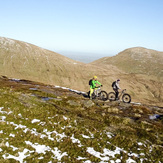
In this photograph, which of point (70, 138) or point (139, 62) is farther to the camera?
point (139, 62)

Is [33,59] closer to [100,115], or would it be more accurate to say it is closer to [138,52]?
[100,115]

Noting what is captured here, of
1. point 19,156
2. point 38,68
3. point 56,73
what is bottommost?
point 19,156

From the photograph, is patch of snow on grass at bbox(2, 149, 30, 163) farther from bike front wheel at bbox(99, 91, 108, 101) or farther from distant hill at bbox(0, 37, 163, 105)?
distant hill at bbox(0, 37, 163, 105)

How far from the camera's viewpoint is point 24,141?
32.0 feet

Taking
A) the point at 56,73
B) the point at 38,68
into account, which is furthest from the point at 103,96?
the point at 38,68

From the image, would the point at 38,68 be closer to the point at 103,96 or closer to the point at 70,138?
the point at 103,96

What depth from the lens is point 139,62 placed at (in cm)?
16638

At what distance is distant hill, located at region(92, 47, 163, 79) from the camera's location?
5733 inches

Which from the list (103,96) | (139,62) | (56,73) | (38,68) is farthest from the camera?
(139,62)

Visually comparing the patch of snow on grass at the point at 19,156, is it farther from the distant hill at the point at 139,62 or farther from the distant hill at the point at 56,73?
the distant hill at the point at 139,62

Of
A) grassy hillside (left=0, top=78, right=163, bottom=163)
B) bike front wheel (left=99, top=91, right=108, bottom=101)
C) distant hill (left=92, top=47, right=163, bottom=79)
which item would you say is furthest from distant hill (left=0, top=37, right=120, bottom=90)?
grassy hillside (left=0, top=78, right=163, bottom=163)

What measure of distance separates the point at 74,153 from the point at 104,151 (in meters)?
1.88

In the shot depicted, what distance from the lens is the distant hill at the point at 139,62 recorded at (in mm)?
145625

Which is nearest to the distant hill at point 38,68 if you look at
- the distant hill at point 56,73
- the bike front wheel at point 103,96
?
the distant hill at point 56,73
